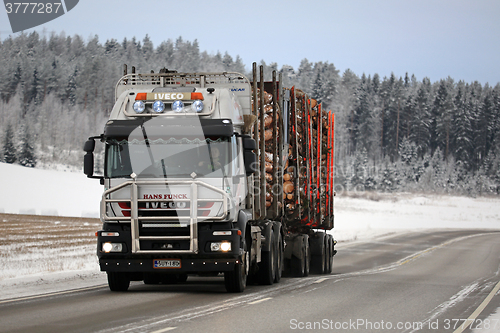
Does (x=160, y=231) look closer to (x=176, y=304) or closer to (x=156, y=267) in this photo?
(x=156, y=267)

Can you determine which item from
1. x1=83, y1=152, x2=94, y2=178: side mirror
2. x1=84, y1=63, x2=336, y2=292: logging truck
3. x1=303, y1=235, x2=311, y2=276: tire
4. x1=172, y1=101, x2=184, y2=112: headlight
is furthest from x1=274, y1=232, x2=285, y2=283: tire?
x1=83, y1=152, x2=94, y2=178: side mirror

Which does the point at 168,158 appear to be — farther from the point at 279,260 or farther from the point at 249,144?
the point at 279,260

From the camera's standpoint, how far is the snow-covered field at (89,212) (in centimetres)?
2142

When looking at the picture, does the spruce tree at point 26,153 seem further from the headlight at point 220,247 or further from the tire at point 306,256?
the headlight at point 220,247

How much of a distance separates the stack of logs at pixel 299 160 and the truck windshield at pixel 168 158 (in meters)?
3.16

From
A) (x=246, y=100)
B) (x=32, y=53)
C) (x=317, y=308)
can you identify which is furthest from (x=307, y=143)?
(x=32, y=53)

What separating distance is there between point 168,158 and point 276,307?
337cm

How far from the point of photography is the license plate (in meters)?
12.0

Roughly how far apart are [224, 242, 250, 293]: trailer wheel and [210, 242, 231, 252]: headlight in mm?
644

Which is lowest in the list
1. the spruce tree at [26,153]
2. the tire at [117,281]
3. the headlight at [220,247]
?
the tire at [117,281]

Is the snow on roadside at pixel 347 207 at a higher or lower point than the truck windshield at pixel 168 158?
lower

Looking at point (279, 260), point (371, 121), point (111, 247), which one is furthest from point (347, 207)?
point (111, 247)

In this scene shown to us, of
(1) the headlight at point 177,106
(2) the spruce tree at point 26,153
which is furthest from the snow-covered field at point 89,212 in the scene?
(2) the spruce tree at point 26,153

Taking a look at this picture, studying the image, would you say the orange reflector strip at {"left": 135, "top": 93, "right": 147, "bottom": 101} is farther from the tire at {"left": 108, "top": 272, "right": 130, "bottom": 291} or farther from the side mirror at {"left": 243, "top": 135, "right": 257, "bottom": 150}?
the tire at {"left": 108, "top": 272, "right": 130, "bottom": 291}
